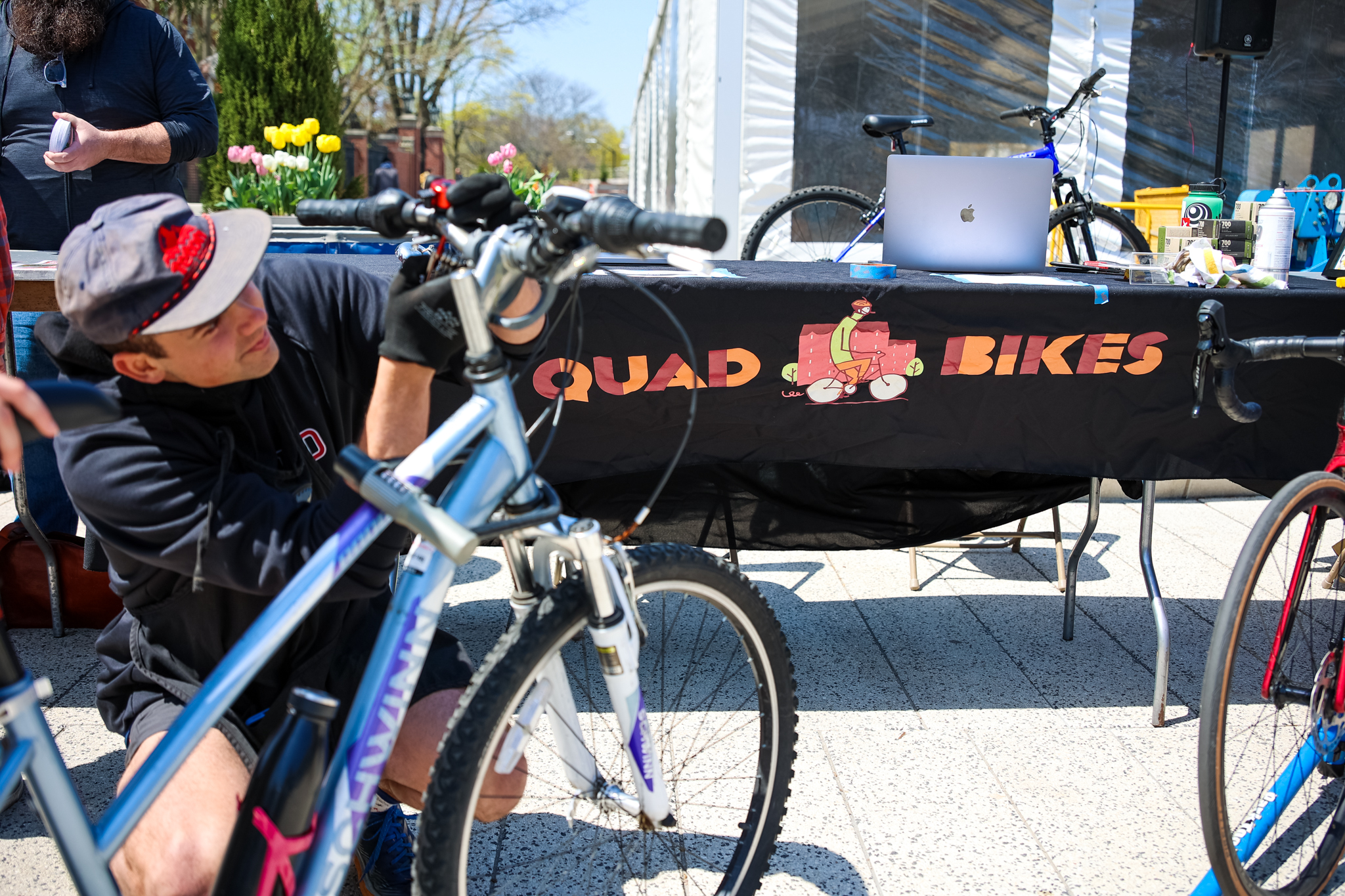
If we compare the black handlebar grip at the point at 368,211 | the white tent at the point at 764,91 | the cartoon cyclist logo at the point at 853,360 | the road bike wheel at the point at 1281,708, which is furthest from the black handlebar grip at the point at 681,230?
the white tent at the point at 764,91

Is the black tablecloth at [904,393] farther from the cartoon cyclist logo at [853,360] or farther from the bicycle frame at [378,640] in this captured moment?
the bicycle frame at [378,640]

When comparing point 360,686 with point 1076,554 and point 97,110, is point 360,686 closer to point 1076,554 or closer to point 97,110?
point 1076,554

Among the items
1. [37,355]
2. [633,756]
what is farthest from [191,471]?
[37,355]

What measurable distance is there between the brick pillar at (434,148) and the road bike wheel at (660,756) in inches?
1128

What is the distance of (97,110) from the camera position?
2.95 m

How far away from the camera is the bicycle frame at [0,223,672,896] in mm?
1106

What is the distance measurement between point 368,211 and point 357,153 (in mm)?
24034

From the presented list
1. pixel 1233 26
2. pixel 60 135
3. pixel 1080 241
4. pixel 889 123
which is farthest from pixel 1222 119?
pixel 60 135

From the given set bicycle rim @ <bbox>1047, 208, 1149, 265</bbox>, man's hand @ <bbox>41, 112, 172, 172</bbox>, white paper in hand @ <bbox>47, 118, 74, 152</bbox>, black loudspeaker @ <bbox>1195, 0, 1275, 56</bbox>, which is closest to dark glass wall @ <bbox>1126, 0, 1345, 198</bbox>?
black loudspeaker @ <bbox>1195, 0, 1275, 56</bbox>

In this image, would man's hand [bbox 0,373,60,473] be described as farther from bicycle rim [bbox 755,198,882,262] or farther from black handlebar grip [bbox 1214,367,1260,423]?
bicycle rim [bbox 755,198,882,262]

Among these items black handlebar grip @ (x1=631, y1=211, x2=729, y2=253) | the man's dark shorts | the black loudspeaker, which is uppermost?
the black loudspeaker

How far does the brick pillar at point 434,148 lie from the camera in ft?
95.4

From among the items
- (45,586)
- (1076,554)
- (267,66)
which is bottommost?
(45,586)

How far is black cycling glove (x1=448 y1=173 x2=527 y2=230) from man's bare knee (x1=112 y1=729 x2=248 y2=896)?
2.75ft
